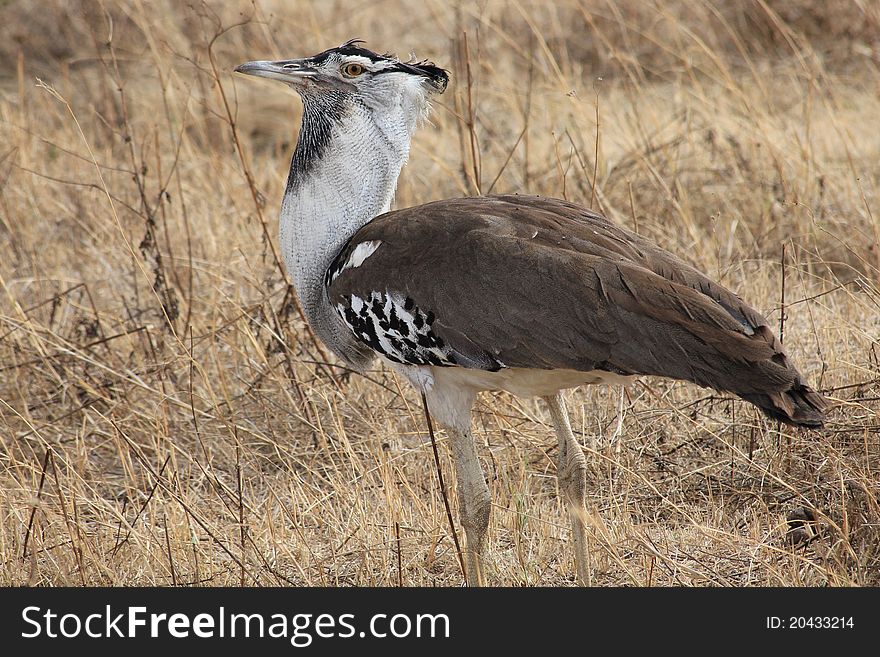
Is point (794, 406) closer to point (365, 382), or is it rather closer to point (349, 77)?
point (349, 77)

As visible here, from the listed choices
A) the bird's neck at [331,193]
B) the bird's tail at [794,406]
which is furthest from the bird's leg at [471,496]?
the bird's tail at [794,406]

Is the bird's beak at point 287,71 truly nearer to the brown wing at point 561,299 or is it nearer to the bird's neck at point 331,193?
the bird's neck at point 331,193

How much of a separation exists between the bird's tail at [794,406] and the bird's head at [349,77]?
133cm

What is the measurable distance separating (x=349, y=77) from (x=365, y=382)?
119cm

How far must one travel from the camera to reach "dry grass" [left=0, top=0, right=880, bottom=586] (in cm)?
308

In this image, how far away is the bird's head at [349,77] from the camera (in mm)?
3180

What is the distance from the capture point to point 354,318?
2.96 meters

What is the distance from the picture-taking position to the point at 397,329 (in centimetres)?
284

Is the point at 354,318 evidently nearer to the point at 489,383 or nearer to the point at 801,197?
the point at 489,383

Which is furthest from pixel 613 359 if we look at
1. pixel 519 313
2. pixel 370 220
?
pixel 370 220

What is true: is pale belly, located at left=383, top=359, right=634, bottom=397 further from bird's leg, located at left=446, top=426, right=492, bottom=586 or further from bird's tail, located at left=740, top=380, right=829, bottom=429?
bird's tail, located at left=740, top=380, right=829, bottom=429

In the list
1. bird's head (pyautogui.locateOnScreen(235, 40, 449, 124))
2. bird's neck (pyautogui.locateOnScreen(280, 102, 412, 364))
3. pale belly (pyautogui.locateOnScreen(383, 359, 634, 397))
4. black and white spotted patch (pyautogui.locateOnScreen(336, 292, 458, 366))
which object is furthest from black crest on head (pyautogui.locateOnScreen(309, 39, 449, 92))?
pale belly (pyautogui.locateOnScreen(383, 359, 634, 397))
